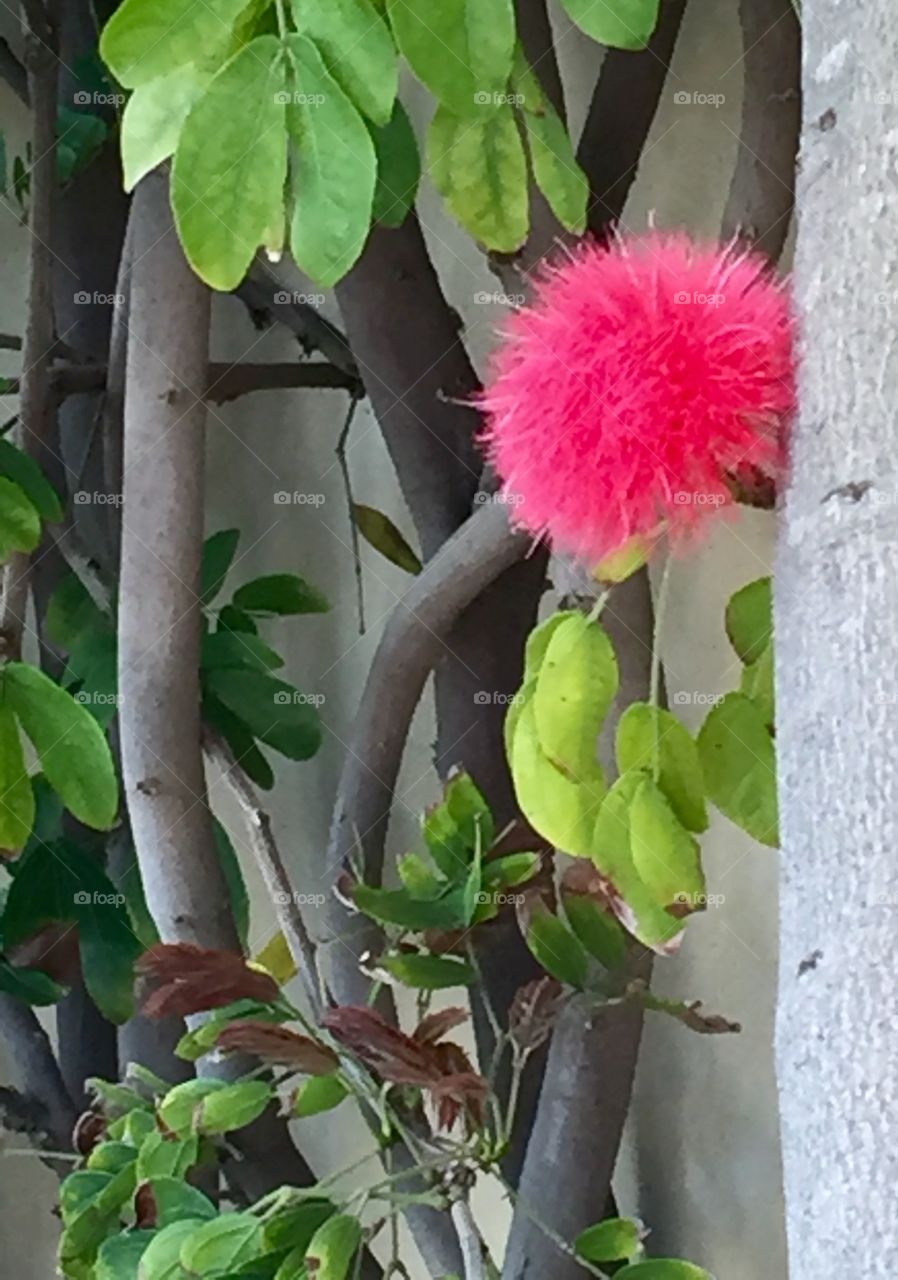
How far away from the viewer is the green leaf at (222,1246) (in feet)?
1.47

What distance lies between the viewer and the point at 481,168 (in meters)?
0.38

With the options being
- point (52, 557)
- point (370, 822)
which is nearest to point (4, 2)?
point (52, 557)

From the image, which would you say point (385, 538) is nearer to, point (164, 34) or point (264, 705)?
point (264, 705)

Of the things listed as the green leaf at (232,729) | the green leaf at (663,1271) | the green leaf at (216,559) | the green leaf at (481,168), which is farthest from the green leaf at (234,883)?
the green leaf at (481,168)

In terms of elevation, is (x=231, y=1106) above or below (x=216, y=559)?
below

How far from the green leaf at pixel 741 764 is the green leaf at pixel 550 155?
0.51 ft

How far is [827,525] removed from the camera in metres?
0.25

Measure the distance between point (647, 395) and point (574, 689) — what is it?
0.10 metres

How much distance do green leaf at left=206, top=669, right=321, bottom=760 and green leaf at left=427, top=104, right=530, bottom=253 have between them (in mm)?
340

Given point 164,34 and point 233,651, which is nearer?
point 164,34

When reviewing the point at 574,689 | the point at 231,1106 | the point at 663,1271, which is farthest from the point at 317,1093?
the point at 574,689

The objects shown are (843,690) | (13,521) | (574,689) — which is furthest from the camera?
(13,521)

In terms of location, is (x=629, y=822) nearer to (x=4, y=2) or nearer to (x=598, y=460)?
(x=598, y=460)

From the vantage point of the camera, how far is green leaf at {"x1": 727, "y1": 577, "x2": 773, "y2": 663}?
414 mm
